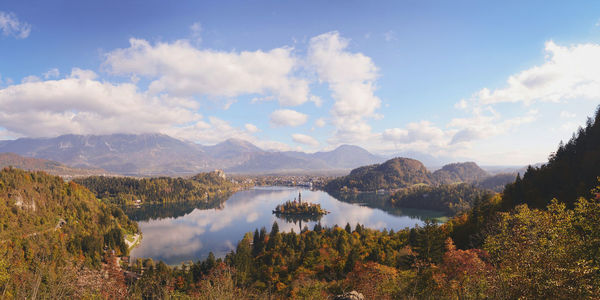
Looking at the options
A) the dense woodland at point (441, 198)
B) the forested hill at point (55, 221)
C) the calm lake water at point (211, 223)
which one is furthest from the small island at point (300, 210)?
the forested hill at point (55, 221)

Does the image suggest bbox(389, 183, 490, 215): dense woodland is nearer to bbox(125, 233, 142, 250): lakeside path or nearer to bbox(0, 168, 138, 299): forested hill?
bbox(125, 233, 142, 250): lakeside path

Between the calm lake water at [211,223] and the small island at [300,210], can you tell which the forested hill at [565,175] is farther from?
the small island at [300,210]

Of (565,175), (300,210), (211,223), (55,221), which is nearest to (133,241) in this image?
(55,221)

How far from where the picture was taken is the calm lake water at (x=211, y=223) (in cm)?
6438

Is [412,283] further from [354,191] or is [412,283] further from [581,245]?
[354,191]

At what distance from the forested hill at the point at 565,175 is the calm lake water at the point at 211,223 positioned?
162ft

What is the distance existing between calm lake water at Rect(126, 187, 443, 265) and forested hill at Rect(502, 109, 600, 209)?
49.5m

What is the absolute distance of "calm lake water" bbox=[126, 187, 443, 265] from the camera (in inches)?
2534

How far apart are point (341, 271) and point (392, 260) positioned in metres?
7.69

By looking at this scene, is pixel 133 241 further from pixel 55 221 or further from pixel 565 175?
pixel 565 175

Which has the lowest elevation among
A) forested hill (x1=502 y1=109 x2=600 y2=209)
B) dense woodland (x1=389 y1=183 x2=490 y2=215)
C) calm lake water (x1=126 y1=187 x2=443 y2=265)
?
calm lake water (x1=126 y1=187 x2=443 y2=265)

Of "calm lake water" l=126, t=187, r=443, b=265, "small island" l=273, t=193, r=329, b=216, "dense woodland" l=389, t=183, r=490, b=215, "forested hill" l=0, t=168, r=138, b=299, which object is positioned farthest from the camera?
"small island" l=273, t=193, r=329, b=216

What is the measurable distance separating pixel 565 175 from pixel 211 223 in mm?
95772

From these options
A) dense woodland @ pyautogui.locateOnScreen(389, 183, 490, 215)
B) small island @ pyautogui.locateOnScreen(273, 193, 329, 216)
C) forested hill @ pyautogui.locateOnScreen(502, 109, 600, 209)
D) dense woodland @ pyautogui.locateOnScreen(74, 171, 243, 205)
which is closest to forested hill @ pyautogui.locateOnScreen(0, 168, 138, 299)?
dense woodland @ pyautogui.locateOnScreen(74, 171, 243, 205)
